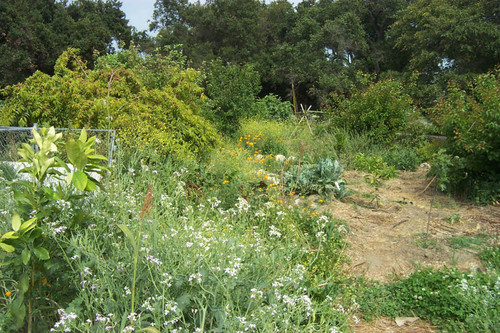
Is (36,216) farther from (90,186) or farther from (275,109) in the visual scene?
(275,109)

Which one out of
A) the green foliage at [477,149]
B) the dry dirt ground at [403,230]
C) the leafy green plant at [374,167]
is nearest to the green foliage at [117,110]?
the dry dirt ground at [403,230]

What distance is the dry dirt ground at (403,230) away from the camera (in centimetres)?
382

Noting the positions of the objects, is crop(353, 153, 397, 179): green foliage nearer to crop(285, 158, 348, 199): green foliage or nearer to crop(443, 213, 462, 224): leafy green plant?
crop(285, 158, 348, 199): green foliage

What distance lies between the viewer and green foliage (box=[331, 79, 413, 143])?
31.4 feet

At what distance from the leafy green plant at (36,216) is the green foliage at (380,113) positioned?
809 centimetres

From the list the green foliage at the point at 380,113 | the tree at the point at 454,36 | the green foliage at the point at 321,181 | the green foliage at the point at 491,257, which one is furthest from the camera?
the tree at the point at 454,36

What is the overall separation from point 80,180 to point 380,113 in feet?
28.3

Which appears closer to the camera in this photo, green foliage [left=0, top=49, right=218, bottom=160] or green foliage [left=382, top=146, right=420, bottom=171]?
green foliage [left=0, top=49, right=218, bottom=160]

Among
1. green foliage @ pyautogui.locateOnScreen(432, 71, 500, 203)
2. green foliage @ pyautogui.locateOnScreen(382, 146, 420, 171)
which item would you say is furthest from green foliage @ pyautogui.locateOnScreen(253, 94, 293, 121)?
green foliage @ pyautogui.locateOnScreen(432, 71, 500, 203)

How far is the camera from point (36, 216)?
2104mm

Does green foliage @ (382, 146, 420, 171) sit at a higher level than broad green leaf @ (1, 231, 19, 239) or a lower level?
lower

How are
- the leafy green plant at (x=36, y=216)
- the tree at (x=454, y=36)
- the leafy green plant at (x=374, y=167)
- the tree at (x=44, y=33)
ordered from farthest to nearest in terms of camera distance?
1. the tree at (x=44, y=33)
2. the tree at (x=454, y=36)
3. the leafy green plant at (x=374, y=167)
4. the leafy green plant at (x=36, y=216)

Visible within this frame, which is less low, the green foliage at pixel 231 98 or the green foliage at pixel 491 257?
the green foliage at pixel 231 98

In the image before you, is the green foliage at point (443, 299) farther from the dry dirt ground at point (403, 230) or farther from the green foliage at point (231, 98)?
the green foliage at point (231, 98)
